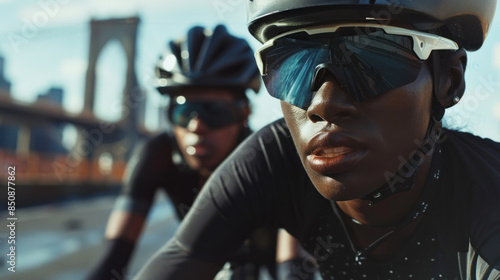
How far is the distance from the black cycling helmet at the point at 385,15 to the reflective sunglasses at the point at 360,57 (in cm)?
4

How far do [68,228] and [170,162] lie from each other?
38.9 ft

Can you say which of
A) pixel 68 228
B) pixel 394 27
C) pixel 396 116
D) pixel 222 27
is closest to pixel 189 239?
pixel 396 116

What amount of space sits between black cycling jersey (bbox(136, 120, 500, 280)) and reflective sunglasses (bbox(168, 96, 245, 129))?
1.71m

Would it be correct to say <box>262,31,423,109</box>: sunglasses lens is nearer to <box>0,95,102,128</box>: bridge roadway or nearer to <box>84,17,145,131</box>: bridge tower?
<box>0,95,102,128</box>: bridge roadway

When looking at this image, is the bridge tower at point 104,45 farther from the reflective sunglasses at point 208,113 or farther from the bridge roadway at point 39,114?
the reflective sunglasses at point 208,113

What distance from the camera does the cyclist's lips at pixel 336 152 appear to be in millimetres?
1718

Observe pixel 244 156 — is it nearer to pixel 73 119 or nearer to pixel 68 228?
pixel 68 228

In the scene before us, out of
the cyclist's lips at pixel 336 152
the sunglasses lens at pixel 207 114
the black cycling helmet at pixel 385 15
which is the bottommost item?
the sunglasses lens at pixel 207 114

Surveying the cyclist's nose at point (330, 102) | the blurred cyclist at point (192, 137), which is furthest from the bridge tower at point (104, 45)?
the cyclist's nose at point (330, 102)

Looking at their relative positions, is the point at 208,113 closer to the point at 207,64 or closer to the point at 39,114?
the point at 207,64

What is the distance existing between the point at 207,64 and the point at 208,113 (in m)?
0.49

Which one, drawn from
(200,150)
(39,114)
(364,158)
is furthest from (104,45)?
(364,158)

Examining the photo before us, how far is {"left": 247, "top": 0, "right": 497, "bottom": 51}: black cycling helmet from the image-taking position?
5.81 ft

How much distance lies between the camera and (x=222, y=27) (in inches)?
185
